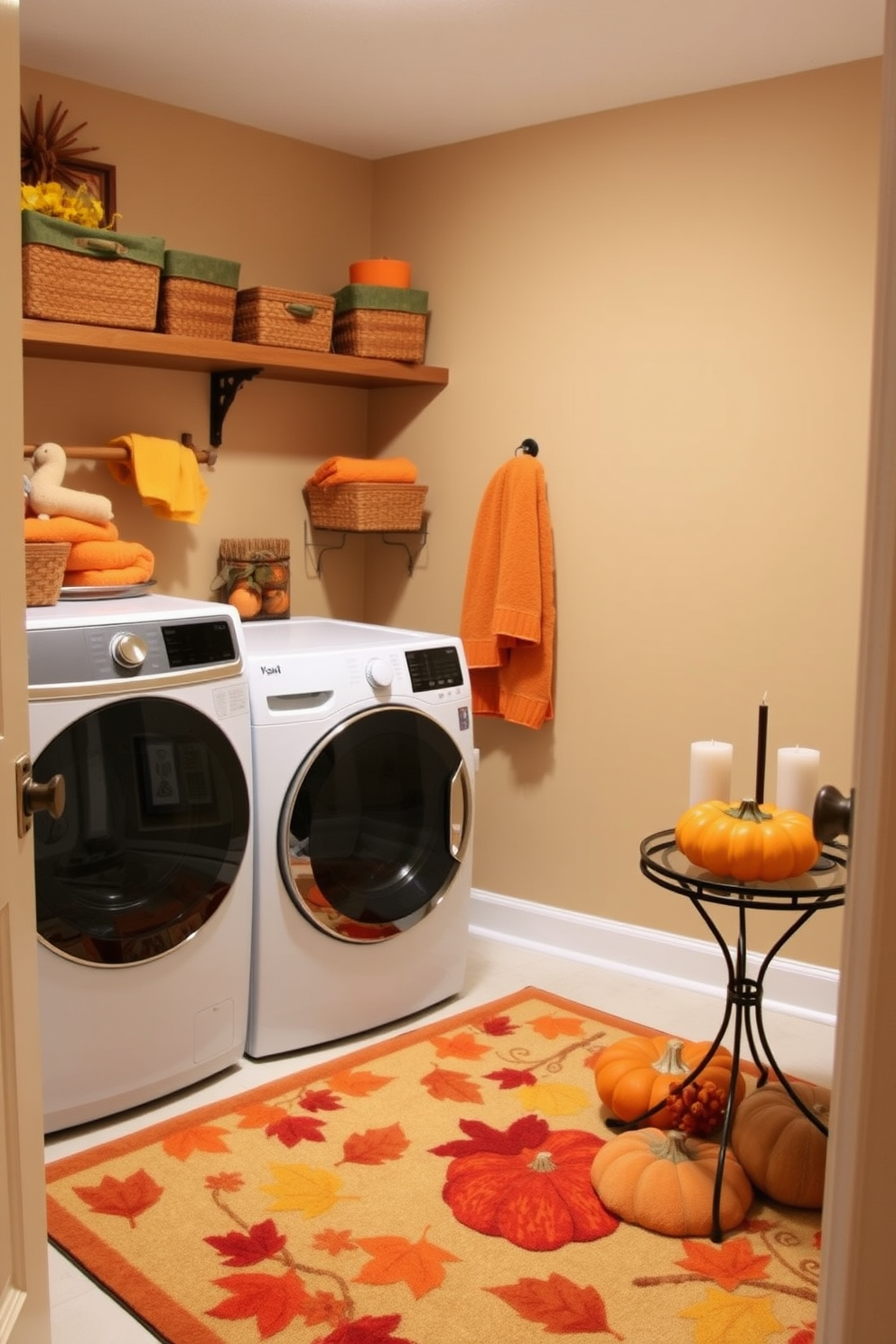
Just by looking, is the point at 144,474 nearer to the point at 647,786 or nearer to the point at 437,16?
the point at 437,16

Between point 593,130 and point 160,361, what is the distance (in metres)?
1.30

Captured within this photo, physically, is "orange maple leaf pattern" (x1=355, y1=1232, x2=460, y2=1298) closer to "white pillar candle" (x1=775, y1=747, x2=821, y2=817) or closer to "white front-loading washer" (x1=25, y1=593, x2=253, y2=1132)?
"white front-loading washer" (x1=25, y1=593, x2=253, y2=1132)

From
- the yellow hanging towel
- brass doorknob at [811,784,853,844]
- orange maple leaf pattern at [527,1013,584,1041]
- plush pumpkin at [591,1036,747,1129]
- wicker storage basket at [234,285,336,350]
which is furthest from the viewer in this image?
wicker storage basket at [234,285,336,350]

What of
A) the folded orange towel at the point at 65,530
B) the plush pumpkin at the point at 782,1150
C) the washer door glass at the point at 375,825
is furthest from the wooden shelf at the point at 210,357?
the plush pumpkin at the point at 782,1150

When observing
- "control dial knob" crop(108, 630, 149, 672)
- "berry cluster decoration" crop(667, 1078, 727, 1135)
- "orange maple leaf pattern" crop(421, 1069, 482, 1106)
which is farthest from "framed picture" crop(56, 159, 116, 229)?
"berry cluster decoration" crop(667, 1078, 727, 1135)

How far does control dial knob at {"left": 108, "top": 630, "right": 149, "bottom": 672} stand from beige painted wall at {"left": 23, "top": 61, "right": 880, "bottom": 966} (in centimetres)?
94

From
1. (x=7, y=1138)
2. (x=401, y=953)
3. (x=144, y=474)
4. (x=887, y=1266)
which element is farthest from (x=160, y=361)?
(x=887, y=1266)

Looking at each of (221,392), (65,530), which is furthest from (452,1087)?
(221,392)

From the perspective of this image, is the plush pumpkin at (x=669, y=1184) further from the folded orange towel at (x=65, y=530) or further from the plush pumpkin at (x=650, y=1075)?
the folded orange towel at (x=65, y=530)

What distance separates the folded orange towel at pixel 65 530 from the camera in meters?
2.88

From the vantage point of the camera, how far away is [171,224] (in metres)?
3.50

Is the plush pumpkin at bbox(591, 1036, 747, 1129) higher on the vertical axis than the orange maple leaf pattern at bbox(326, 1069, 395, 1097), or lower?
higher

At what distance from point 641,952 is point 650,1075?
3.21ft

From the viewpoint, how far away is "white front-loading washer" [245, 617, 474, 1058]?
2.92 meters
